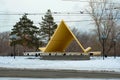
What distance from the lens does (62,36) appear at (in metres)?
54.1

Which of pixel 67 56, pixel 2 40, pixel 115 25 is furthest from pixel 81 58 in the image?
pixel 2 40

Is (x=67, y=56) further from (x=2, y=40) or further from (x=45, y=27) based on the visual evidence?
(x=2, y=40)

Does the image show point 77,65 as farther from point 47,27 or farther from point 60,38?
point 47,27

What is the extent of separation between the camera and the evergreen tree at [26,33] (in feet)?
267

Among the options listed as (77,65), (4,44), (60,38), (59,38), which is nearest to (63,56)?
(59,38)

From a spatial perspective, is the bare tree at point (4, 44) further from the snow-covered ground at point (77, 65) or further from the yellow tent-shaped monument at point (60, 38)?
the snow-covered ground at point (77, 65)

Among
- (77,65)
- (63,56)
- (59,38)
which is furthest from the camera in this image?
(59,38)

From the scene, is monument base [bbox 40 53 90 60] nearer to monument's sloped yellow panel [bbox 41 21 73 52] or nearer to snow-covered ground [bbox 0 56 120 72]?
monument's sloped yellow panel [bbox 41 21 73 52]

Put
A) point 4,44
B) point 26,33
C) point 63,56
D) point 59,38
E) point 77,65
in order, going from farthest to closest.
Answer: point 4,44 < point 26,33 < point 59,38 < point 63,56 < point 77,65

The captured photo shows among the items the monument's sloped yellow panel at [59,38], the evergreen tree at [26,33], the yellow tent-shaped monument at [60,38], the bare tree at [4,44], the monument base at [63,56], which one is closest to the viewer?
the monument base at [63,56]

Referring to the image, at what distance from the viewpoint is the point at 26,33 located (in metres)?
82.3

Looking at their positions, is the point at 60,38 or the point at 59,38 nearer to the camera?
the point at 59,38

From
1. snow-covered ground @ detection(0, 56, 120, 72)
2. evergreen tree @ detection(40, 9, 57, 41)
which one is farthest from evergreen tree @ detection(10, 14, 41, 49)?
snow-covered ground @ detection(0, 56, 120, 72)

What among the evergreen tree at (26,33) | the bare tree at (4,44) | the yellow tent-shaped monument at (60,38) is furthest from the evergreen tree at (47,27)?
the bare tree at (4,44)
